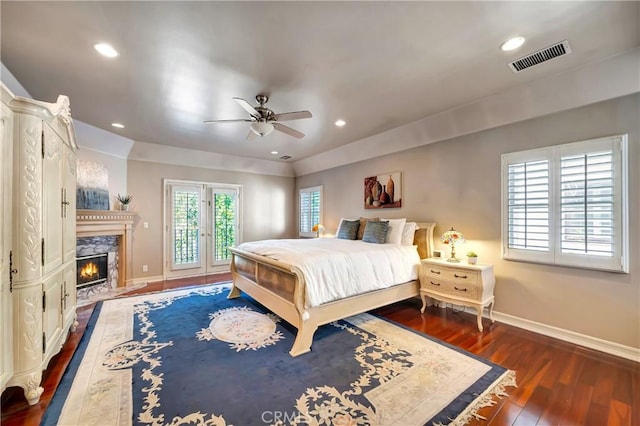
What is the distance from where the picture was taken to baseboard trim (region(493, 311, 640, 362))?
8.58ft

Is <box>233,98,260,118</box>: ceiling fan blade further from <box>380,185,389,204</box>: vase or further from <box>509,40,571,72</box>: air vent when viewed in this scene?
<box>380,185,389,204</box>: vase

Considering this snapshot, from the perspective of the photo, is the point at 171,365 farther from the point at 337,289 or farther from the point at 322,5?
the point at 322,5

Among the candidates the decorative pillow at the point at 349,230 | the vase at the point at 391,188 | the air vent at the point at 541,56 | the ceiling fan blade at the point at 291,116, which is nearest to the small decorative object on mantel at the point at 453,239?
the vase at the point at 391,188

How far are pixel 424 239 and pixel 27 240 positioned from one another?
4469 mm

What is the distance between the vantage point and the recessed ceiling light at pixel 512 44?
2230 millimetres

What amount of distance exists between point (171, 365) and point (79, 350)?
3.64 ft

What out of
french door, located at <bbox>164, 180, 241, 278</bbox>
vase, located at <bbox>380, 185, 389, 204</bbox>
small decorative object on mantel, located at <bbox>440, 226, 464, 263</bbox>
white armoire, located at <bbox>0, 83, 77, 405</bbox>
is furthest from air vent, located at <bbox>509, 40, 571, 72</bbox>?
french door, located at <bbox>164, 180, 241, 278</bbox>

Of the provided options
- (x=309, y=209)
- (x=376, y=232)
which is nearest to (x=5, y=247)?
(x=376, y=232)

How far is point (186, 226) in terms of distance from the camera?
240 inches

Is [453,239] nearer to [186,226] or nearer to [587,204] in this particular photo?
[587,204]

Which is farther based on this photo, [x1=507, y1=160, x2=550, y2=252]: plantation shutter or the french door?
the french door

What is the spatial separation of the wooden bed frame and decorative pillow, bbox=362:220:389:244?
532 mm

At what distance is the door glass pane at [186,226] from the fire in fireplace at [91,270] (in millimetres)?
1271

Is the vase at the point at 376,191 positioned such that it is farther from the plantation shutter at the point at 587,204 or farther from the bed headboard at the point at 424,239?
the plantation shutter at the point at 587,204
